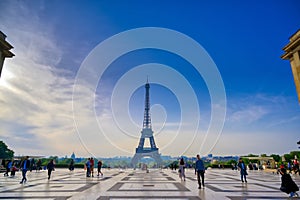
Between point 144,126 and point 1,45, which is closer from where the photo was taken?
point 1,45

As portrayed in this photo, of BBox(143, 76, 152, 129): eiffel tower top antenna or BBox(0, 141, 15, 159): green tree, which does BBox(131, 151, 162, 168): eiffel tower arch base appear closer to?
BBox(143, 76, 152, 129): eiffel tower top antenna

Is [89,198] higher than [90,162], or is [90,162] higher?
[90,162]

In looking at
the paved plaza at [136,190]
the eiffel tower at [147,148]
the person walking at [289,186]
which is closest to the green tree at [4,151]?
the eiffel tower at [147,148]

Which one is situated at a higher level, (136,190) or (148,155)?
(148,155)

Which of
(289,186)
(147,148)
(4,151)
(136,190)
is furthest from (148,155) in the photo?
(289,186)

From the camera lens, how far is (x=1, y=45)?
13.4 m

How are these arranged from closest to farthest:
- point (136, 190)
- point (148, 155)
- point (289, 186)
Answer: point (289, 186), point (136, 190), point (148, 155)

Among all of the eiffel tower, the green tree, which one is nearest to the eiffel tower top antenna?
the eiffel tower

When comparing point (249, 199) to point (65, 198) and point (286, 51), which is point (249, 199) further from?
point (286, 51)

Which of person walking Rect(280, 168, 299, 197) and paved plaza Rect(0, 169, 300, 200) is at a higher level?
person walking Rect(280, 168, 299, 197)

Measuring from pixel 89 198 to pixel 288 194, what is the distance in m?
8.30

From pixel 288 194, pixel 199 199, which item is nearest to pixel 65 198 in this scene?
pixel 199 199

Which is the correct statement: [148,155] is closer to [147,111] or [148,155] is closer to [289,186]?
[147,111]

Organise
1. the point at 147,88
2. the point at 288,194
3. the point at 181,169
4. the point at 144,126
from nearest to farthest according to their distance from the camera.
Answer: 1. the point at 288,194
2. the point at 181,169
3. the point at 144,126
4. the point at 147,88
